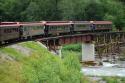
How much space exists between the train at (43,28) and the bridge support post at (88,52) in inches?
107

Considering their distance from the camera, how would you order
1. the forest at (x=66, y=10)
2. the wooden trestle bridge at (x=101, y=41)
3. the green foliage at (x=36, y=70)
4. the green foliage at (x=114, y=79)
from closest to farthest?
the green foliage at (x=36, y=70), the green foliage at (x=114, y=79), the wooden trestle bridge at (x=101, y=41), the forest at (x=66, y=10)

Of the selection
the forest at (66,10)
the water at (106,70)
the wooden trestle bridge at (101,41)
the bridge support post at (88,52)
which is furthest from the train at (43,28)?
the forest at (66,10)

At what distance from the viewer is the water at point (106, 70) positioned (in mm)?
63425

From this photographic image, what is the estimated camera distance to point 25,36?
170 feet

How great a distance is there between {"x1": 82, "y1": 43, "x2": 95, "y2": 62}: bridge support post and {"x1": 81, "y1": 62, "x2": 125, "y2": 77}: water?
5.15 meters

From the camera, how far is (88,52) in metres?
79.9

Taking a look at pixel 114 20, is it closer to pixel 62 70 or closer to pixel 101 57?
pixel 101 57

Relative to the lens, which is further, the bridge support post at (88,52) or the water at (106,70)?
the bridge support post at (88,52)

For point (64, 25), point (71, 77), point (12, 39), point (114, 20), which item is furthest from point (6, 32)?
point (114, 20)

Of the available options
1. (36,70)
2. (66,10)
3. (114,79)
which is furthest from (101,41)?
(36,70)

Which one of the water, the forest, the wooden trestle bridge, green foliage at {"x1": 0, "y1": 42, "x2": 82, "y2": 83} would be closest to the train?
the wooden trestle bridge

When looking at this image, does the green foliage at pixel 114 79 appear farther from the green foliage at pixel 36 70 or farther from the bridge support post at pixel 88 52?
the bridge support post at pixel 88 52

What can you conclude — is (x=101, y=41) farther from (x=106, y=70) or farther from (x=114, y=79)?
(x=114, y=79)

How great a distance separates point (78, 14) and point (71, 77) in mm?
72919
